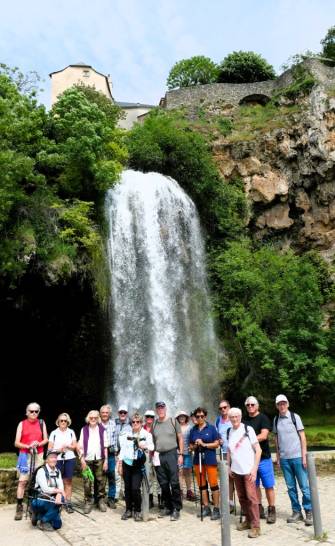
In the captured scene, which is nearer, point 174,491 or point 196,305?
point 174,491

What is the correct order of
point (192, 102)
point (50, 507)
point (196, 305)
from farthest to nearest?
point (192, 102)
point (196, 305)
point (50, 507)

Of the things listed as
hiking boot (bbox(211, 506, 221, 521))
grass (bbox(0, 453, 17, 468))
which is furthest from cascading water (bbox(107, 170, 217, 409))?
hiking boot (bbox(211, 506, 221, 521))

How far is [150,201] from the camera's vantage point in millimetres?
18906

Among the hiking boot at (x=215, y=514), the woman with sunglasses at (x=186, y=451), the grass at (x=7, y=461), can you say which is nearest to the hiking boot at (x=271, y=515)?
the hiking boot at (x=215, y=514)

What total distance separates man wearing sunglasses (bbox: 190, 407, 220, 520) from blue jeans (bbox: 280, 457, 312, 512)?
1.00m

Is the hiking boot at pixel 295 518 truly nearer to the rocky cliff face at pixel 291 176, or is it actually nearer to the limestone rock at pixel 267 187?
the rocky cliff face at pixel 291 176

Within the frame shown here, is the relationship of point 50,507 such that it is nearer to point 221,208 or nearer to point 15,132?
point 15,132

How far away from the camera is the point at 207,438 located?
6.86 metres

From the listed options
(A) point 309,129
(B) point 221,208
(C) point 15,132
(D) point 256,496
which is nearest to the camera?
(D) point 256,496

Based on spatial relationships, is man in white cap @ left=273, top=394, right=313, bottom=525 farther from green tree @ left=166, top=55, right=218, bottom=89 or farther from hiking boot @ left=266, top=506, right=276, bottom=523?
green tree @ left=166, top=55, right=218, bottom=89

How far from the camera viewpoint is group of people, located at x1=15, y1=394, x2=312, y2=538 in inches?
240

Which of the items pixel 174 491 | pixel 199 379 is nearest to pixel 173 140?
pixel 199 379

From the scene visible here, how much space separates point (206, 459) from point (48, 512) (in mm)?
2252

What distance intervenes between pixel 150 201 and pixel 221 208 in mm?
4404
